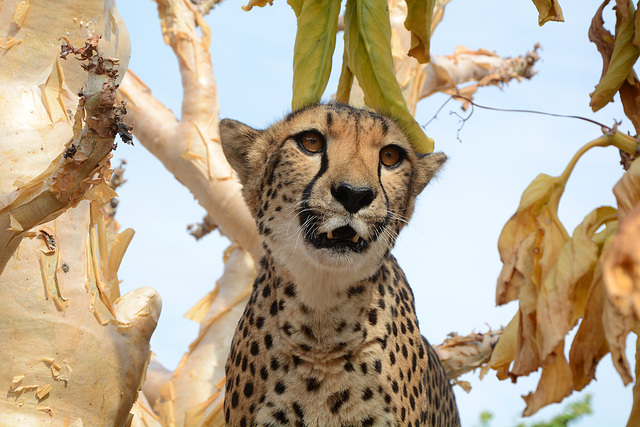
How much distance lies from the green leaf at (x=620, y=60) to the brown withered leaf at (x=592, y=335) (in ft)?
1.37

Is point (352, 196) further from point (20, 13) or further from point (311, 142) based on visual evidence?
point (20, 13)

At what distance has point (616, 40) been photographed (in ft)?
6.70

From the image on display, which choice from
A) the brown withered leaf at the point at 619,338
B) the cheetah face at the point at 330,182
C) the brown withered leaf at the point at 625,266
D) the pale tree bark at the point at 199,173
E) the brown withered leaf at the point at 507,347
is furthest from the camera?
the pale tree bark at the point at 199,173

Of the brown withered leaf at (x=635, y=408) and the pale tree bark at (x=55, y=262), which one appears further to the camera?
the pale tree bark at (x=55, y=262)

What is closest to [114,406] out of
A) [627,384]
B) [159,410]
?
[627,384]

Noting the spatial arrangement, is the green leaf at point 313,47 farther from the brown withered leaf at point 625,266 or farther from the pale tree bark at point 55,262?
the brown withered leaf at point 625,266

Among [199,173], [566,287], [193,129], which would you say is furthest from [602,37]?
[193,129]

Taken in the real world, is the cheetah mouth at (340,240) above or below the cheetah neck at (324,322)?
above

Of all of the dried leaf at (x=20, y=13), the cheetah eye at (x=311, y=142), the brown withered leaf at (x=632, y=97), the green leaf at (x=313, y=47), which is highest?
the green leaf at (x=313, y=47)

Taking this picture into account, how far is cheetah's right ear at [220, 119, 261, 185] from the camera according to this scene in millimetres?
2822

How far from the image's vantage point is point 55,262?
2.63 metres

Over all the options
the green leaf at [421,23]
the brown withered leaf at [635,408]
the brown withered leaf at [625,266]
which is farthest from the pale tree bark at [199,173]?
the brown withered leaf at [625,266]

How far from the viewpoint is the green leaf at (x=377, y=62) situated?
280 cm

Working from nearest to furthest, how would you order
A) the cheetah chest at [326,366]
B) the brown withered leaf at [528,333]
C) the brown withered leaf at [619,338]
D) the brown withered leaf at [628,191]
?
the brown withered leaf at [619,338]
the brown withered leaf at [628,191]
the brown withered leaf at [528,333]
the cheetah chest at [326,366]
